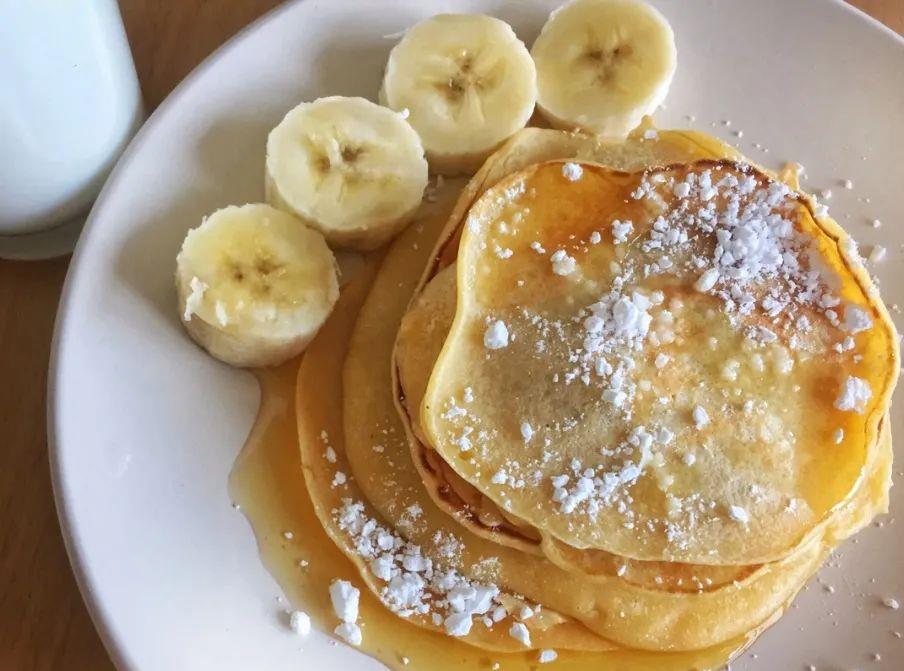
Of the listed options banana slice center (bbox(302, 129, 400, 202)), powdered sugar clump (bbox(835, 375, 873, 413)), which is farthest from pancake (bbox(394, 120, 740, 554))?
powdered sugar clump (bbox(835, 375, 873, 413))

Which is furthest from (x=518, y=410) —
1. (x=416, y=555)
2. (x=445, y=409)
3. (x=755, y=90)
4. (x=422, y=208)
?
(x=755, y=90)

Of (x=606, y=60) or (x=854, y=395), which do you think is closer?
(x=854, y=395)

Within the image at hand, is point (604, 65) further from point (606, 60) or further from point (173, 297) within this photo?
point (173, 297)

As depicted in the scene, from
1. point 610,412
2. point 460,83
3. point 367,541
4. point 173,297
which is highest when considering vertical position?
point 460,83

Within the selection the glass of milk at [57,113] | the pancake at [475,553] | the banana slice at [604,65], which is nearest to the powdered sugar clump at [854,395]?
the pancake at [475,553]

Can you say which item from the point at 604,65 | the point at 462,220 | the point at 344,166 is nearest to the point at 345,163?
the point at 344,166

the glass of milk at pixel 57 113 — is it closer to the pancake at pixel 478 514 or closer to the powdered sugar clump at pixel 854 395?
the pancake at pixel 478 514

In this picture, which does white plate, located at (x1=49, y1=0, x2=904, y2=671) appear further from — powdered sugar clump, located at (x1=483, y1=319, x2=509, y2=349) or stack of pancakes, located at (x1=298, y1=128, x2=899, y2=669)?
powdered sugar clump, located at (x1=483, y1=319, x2=509, y2=349)
